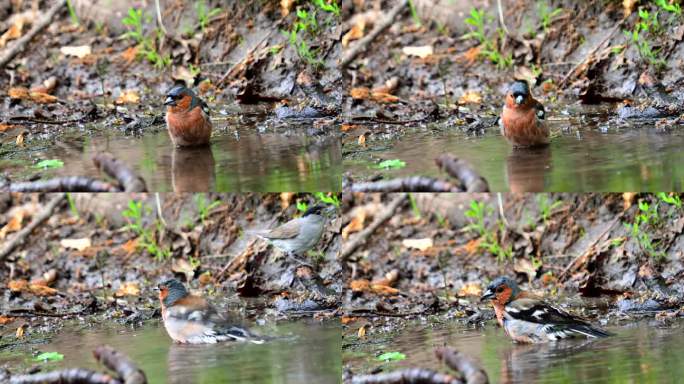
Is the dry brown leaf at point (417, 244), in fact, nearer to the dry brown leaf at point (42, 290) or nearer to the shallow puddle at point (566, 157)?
the shallow puddle at point (566, 157)

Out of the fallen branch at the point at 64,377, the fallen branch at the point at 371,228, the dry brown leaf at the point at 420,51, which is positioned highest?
the dry brown leaf at the point at 420,51

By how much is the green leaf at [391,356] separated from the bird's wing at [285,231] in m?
1.10

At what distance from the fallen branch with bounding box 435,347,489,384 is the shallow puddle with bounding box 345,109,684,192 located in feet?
3.87

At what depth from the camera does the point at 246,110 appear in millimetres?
8250

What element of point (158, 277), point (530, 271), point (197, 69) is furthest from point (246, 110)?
point (530, 271)

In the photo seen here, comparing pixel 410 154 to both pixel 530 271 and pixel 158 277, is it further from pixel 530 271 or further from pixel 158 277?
pixel 158 277

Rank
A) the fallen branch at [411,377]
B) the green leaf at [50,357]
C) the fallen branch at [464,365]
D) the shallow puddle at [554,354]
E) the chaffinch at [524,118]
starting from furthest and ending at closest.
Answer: the green leaf at [50,357] < the chaffinch at [524,118] < the fallen branch at [411,377] < the fallen branch at [464,365] < the shallow puddle at [554,354]

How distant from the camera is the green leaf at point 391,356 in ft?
25.1

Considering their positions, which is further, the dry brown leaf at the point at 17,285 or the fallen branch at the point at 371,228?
the dry brown leaf at the point at 17,285

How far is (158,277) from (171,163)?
1.45 meters

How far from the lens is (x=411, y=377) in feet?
24.2

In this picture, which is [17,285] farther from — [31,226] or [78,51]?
[78,51]

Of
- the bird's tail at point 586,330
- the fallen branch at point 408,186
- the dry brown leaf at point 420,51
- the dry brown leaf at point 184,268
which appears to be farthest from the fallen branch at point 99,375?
the dry brown leaf at point 420,51

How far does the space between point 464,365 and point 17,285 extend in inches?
152
